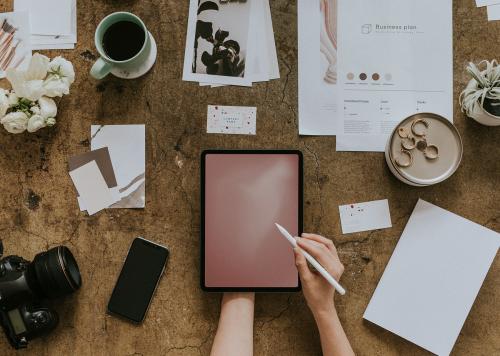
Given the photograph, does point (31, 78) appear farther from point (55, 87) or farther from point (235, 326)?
point (235, 326)

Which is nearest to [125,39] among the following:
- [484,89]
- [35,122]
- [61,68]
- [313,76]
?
[61,68]

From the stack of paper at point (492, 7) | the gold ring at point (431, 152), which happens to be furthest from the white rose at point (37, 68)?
the stack of paper at point (492, 7)

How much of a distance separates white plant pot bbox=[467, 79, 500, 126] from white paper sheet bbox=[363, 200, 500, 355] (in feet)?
0.71

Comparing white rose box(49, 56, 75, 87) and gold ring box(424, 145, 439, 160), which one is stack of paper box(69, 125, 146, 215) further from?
gold ring box(424, 145, 439, 160)

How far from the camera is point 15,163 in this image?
0.98m

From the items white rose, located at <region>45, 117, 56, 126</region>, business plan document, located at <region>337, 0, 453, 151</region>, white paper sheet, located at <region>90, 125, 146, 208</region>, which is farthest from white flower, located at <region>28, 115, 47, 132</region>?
business plan document, located at <region>337, 0, 453, 151</region>

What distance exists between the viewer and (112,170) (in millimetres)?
965

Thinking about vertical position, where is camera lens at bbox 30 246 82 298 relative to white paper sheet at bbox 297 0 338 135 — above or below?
below

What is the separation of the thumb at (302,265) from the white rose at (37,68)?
0.66m

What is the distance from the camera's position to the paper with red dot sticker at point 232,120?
97 cm

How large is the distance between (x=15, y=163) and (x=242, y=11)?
2.06 ft

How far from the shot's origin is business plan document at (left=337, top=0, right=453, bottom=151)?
0.97 metres

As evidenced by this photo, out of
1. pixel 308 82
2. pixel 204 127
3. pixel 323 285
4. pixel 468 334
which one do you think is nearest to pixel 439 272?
pixel 468 334

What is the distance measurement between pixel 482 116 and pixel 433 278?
368 millimetres
